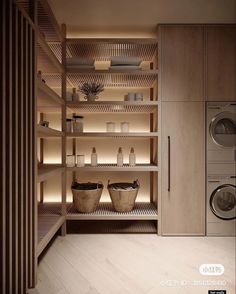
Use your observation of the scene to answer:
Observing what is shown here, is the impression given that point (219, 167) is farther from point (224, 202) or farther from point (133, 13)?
point (133, 13)

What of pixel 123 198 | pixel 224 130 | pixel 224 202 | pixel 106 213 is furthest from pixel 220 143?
pixel 106 213

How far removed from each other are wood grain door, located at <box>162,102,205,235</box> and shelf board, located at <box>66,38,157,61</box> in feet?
2.33

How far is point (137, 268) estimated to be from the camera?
76.2 inches

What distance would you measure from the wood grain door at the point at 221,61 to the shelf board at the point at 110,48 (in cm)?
62

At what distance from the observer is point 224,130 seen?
8.75 ft

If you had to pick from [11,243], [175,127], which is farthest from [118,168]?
[11,243]

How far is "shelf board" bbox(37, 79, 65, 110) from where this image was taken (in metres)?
1.91

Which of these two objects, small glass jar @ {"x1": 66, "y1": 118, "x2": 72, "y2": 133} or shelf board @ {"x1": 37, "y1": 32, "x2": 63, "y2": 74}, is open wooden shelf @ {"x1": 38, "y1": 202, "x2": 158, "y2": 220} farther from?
shelf board @ {"x1": 37, "y1": 32, "x2": 63, "y2": 74}

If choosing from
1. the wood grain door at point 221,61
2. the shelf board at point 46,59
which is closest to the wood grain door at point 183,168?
the wood grain door at point 221,61

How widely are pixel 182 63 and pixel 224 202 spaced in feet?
5.31

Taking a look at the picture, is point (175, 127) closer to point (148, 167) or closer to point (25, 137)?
point (148, 167)

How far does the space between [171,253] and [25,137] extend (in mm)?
1651

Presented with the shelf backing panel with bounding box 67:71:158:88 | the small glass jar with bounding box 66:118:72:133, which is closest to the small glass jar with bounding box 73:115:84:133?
the small glass jar with bounding box 66:118:72:133

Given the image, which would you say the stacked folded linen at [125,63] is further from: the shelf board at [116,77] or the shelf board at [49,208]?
the shelf board at [49,208]
